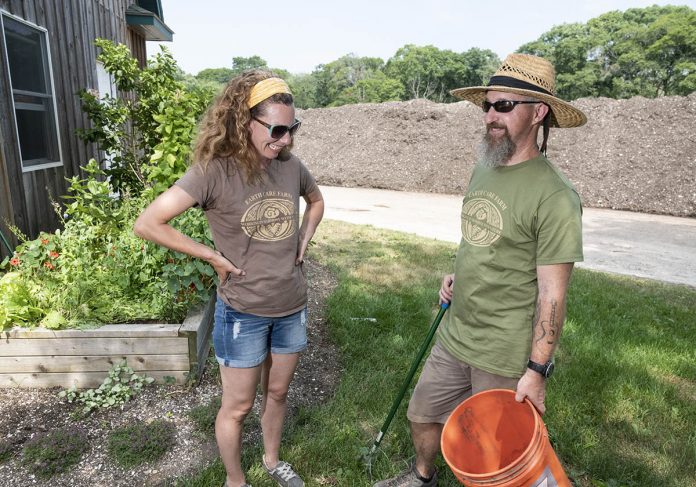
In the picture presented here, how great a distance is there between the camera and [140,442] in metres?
2.84

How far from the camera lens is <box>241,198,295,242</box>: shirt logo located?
2.19 m

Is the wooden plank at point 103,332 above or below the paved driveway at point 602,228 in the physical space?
above

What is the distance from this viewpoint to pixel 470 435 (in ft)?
7.16

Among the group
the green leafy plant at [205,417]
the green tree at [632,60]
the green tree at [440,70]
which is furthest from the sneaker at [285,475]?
the green tree at [440,70]

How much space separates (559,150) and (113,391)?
15962mm

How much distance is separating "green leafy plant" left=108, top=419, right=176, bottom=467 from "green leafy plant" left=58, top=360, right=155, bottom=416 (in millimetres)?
296

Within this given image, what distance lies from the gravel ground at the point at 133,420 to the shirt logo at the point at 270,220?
143 centimetres

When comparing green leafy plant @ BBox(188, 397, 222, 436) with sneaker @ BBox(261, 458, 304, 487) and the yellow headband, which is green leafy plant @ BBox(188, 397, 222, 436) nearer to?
sneaker @ BBox(261, 458, 304, 487)

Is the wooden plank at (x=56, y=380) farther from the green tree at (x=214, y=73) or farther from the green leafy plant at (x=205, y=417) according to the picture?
the green tree at (x=214, y=73)

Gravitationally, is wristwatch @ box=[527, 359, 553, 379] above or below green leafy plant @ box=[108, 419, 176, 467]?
above

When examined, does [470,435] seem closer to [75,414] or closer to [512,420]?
[512,420]

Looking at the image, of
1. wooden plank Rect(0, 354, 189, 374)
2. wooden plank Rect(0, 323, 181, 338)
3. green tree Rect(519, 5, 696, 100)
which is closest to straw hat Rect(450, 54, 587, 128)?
wooden plank Rect(0, 323, 181, 338)

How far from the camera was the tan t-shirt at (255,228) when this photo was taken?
2.13 m

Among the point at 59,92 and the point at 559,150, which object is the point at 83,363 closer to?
the point at 59,92
